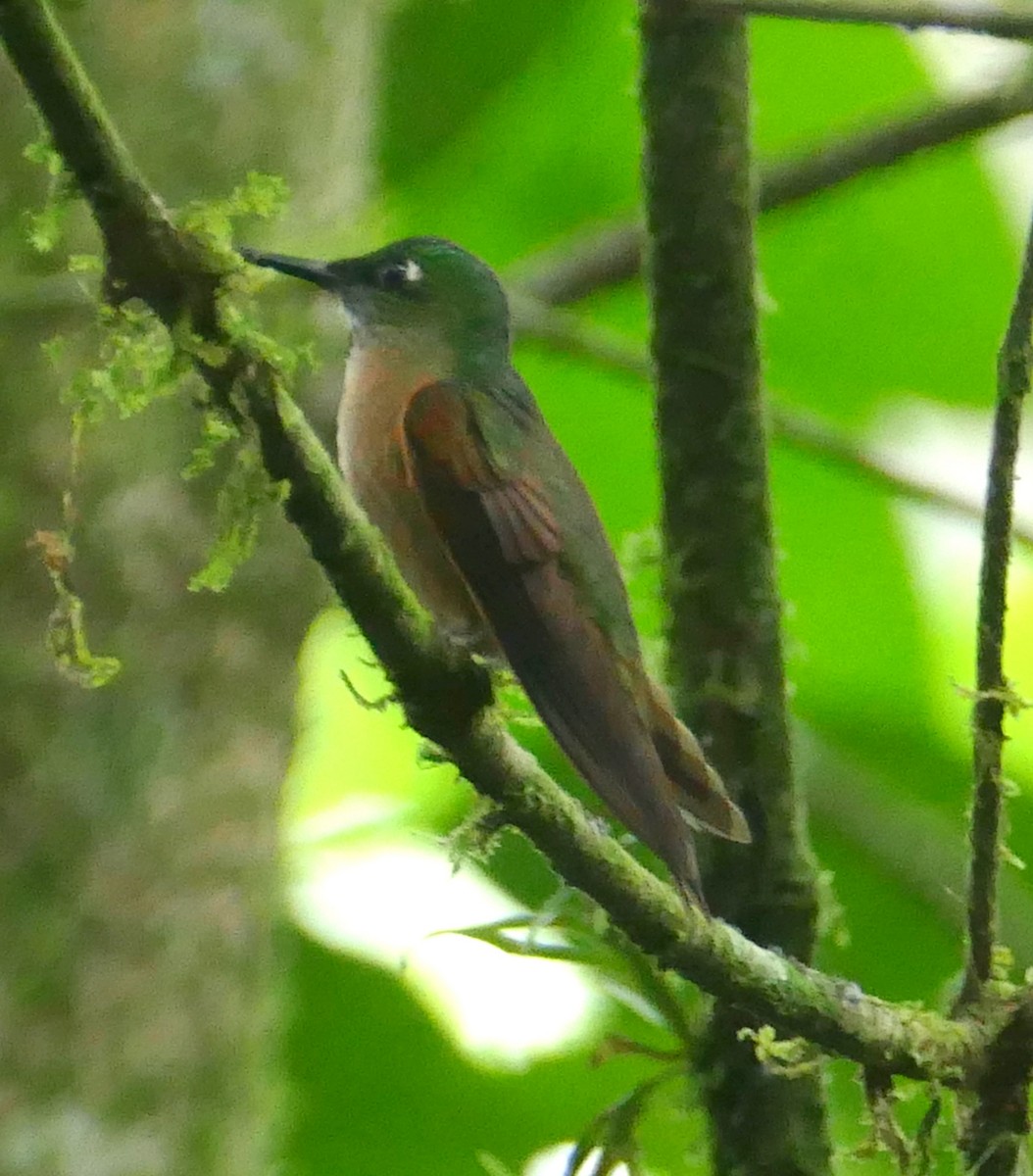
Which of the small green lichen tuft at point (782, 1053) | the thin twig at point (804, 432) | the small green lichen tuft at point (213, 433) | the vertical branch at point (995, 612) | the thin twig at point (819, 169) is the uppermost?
the thin twig at point (819, 169)

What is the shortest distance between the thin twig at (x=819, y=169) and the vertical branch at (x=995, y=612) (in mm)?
1396

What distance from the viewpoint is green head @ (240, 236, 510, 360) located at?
112 inches

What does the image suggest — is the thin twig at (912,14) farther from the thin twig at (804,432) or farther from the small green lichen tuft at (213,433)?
the thin twig at (804,432)

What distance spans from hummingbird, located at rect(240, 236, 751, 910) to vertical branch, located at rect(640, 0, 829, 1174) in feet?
0.26

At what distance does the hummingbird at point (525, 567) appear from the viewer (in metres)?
1.88

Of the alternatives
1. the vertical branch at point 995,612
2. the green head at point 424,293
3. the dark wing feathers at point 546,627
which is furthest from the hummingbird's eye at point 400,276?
the vertical branch at point 995,612

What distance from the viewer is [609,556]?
7.60ft

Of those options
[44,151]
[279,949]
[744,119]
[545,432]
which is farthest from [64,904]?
[44,151]

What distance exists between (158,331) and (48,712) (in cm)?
187

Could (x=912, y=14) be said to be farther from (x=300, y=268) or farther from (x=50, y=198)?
(x=300, y=268)

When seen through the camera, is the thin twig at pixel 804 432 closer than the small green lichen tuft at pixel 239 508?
No

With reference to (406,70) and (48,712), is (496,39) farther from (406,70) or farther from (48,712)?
(48,712)

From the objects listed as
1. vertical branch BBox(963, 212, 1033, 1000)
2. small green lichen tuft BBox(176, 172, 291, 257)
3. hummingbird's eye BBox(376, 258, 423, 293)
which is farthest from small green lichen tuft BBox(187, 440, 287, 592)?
hummingbird's eye BBox(376, 258, 423, 293)

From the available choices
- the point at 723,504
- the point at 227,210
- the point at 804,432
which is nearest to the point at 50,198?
the point at 227,210
